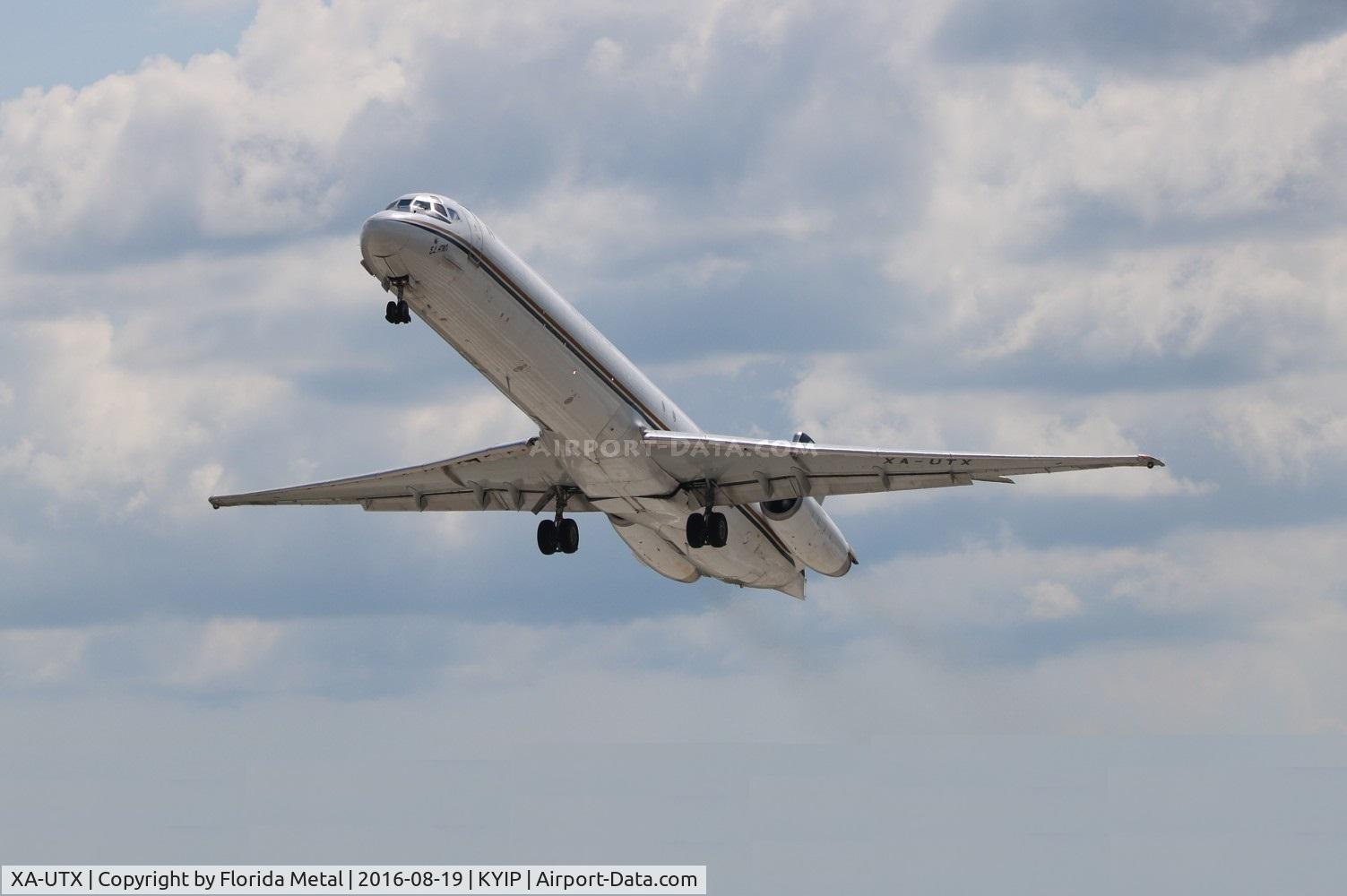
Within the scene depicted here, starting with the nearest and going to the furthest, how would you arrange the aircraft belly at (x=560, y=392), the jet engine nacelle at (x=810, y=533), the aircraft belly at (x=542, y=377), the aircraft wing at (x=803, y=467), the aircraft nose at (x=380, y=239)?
the aircraft nose at (x=380, y=239)
the aircraft belly at (x=560, y=392)
the aircraft belly at (x=542, y=377)
the aircraft wing at (x=803, y=467)
the jet engine nacelle at (x=810, y=533)

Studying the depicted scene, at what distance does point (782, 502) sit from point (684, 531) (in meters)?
3.59

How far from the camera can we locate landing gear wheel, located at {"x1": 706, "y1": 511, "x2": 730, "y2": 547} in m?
55.6

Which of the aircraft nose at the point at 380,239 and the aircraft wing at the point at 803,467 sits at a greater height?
the aircraft nose at the point at 380,239

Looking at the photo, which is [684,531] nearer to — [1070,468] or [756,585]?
[756,585]

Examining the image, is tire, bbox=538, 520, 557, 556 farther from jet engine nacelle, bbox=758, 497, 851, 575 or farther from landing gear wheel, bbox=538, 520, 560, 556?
jet engine nacelle, bbox=758, 497, 851, 575

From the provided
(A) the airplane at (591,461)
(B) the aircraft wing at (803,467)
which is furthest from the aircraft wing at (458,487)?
(B) the aircraft wing at (803,467)

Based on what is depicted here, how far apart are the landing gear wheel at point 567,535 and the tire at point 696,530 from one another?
475 cm

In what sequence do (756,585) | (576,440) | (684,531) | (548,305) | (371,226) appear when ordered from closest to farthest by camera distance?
1. (371,226)
2. (548,305)
3. (576,440)
4. (684,531)
5. (756,585)

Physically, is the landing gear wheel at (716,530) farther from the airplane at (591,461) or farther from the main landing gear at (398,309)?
the main landing gear at (398,309)

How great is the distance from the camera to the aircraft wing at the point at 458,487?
56500mm

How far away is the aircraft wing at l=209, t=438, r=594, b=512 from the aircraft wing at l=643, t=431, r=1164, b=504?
165 inches

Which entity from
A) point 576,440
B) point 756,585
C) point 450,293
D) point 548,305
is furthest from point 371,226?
point 756,585

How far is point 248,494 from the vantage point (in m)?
61.4

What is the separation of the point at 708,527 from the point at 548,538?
5854mm
